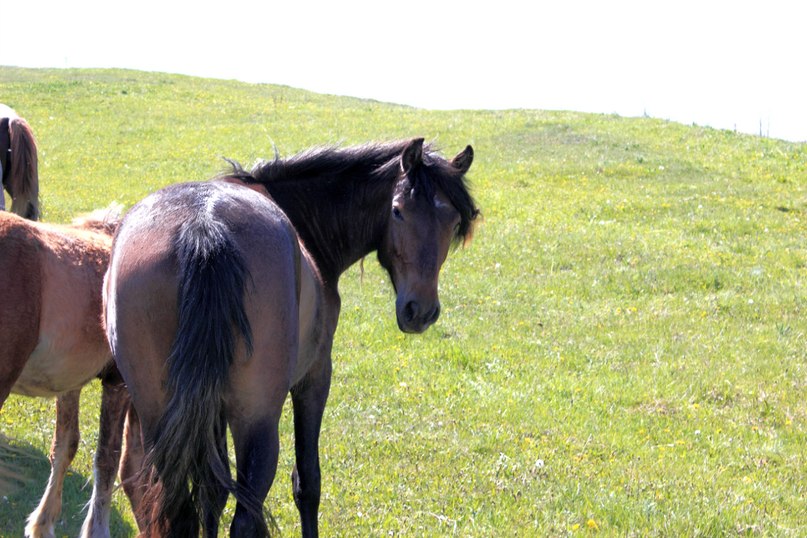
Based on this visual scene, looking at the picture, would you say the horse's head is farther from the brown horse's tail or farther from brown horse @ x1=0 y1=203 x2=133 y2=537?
the brown horse's tail

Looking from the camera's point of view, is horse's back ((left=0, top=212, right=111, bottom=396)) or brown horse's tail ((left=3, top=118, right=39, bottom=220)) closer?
horse's back ((left=0, top=212, right=111, bottom=396))

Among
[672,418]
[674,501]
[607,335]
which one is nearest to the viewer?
[674,501]

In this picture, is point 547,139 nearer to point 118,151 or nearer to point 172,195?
point 118,151

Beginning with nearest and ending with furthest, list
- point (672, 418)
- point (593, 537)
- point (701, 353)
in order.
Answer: point (593, 537)
point (672, 418)
point (701, 353)

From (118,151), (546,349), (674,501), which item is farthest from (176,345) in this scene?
(118,151)

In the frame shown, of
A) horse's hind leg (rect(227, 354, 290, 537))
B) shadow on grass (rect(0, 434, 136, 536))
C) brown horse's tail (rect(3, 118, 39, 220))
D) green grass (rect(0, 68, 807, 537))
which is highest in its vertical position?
brown horse's tail (rect(3, 118, 39, 220))

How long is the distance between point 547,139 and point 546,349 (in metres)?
14.0

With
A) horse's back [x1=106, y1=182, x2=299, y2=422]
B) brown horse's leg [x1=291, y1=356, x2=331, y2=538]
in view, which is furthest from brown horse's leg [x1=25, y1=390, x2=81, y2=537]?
horse's back [x1=106, y1=182, x2=299, y2=422]

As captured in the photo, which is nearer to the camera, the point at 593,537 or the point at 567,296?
the point at 593,537

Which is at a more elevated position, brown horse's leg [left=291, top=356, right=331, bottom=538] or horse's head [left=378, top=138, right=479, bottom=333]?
horse's head [left=378, top=138, right=479, bottom=333]

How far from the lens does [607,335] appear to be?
32.2ft

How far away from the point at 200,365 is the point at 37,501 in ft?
10.4

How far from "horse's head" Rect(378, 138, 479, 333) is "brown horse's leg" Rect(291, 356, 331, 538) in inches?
21.7

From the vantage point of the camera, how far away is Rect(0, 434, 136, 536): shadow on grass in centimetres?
530
